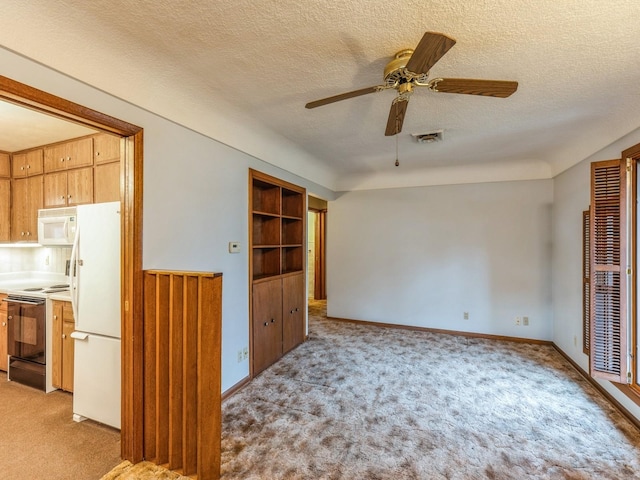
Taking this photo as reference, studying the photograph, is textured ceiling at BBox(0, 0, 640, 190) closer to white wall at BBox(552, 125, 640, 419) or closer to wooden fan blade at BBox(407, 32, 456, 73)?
wooden fan blade at BBox(407, 32, 456, 73)

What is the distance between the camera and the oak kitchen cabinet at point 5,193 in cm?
324

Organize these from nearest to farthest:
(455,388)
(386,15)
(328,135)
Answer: (386,15), (455,388), (328,135)

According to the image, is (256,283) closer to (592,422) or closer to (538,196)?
(592,422)

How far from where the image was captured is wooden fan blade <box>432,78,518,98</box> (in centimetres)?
154

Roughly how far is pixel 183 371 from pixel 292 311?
6.96 ft

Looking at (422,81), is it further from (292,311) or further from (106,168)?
(292,311)

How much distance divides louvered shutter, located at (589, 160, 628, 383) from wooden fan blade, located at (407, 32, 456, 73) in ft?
6.45

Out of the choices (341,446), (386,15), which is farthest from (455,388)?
(386,15)

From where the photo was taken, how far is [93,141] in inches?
105

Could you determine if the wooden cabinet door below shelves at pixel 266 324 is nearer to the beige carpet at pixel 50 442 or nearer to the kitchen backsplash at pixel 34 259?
the beige carpet at pixel 50 442

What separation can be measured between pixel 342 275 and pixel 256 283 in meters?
2.31

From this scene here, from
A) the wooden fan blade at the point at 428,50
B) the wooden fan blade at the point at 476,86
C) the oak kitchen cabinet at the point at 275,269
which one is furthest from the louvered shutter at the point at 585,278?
the oak kitchen cabinet at the point at 275,269

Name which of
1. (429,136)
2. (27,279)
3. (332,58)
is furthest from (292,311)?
(27,279)

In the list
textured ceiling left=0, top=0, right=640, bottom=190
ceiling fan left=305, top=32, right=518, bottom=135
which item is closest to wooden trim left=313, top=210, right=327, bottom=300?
textured ceiling left=0, top=0, right=640, bottom=190
